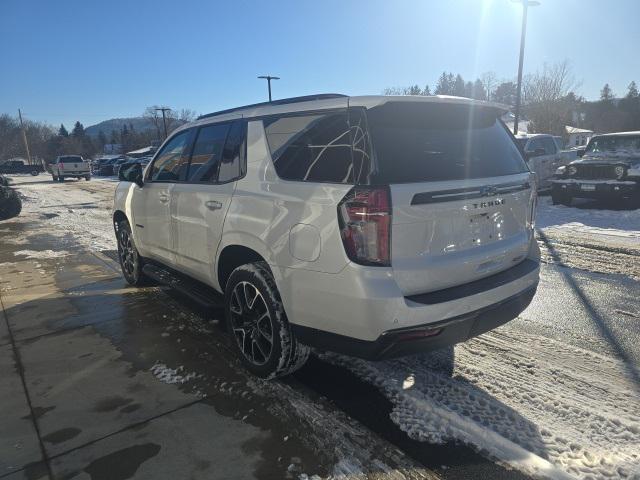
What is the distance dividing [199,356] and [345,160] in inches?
82.7

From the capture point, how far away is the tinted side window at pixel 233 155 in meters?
3.39

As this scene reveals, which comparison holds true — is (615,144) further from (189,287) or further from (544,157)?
(189,287)

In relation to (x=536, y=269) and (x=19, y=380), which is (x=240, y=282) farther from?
(x=536, y=269)

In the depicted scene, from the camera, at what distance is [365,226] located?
2451 mm

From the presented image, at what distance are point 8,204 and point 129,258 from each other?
28.5 ft

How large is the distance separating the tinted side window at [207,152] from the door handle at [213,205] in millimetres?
196

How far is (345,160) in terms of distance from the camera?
8.61 feet

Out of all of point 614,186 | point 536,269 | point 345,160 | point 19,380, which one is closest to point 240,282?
point 345,160

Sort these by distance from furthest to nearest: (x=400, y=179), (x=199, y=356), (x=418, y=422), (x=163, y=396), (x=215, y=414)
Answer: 1. (x=199, y=356)
2. (x=163, y=396)
3. (x=215, y=414)
4. (x=418, y=422)
5. (x=400, y=179)

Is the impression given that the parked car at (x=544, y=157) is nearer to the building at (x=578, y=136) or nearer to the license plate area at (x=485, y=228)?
the license plate area at (x=485, y=228)

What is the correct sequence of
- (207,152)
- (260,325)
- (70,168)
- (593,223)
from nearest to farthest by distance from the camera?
(260,325), (207,152), (593,223), (70,168)

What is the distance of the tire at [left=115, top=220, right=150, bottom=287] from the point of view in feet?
17.9

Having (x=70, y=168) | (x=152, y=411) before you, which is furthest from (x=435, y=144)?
(x=70, y=168)

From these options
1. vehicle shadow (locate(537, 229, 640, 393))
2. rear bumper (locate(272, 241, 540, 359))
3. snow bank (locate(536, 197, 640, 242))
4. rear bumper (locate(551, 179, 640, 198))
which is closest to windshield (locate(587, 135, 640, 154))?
rear bumper (locate(551, 179, 640, 198))
